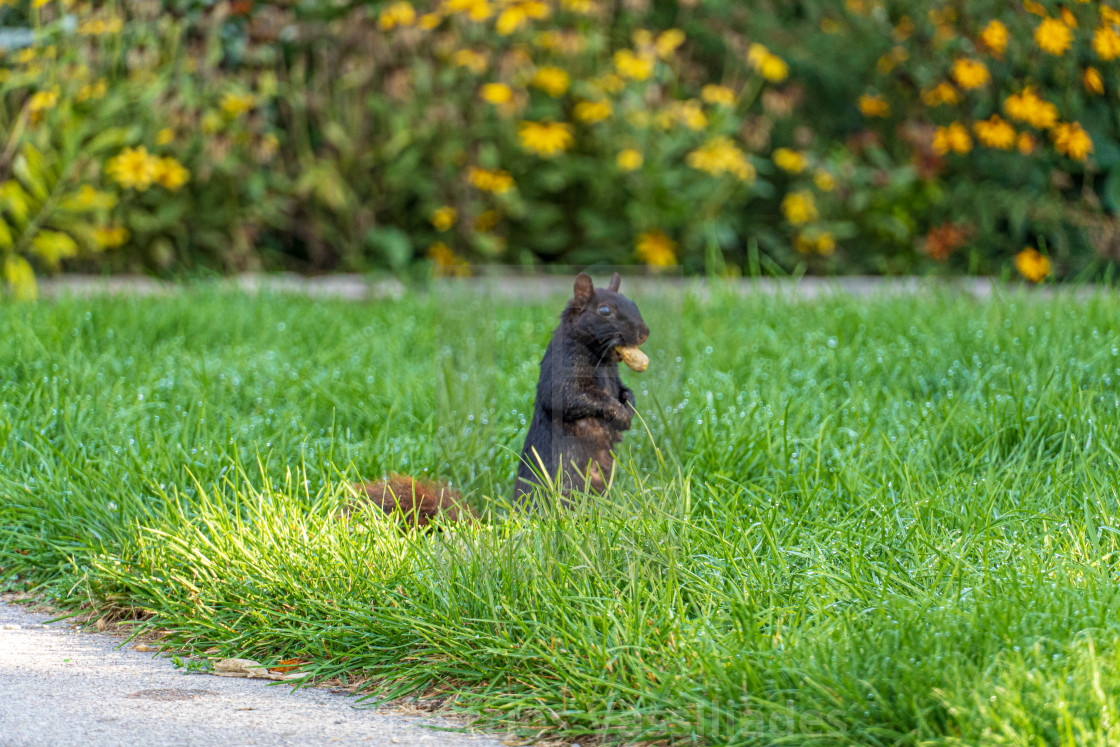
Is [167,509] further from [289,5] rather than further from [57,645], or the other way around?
[289,5]

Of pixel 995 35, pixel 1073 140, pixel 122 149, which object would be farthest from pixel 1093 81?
pixel 122 149

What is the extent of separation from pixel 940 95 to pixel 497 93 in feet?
7.96

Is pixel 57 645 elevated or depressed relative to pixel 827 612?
depressed

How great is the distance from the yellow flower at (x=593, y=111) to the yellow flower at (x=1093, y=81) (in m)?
2.41

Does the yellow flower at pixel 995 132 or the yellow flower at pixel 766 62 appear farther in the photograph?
the yellow flower at pixel 766 62

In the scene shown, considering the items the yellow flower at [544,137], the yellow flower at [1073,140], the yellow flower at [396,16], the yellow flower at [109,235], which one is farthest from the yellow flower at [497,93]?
the yellow flower at [1073,140]

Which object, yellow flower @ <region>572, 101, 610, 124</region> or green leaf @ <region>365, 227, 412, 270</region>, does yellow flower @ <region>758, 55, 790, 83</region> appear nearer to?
yellow flower @ <region>572, 101, 610, 124</region>

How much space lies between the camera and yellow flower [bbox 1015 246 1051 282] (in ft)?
20.4

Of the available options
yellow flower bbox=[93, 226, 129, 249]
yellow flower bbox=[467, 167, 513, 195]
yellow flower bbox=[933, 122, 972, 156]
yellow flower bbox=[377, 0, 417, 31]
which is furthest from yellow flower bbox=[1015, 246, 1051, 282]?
yellow flower bbox=[93, 226, 129, 249]

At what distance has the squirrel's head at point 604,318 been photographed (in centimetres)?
242

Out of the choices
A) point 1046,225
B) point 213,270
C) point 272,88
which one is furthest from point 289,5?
point 1046,225

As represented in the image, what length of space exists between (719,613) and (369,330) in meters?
2.81

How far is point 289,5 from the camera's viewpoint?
6.60 metres

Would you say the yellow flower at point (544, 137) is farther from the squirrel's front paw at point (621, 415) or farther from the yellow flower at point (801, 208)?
the squirrel's front paw at point (621, 415)
